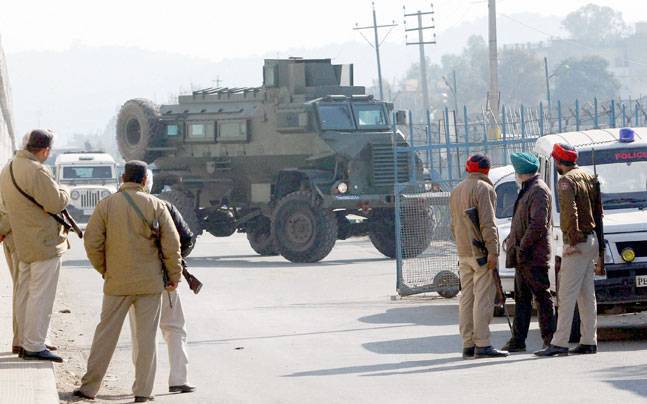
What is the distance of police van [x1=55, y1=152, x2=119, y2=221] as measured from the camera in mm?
43969

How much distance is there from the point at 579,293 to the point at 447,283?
19.3ft

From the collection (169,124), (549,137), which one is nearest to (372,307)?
(549,137)

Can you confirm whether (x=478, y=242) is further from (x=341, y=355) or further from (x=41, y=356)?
(x=41, y=356)

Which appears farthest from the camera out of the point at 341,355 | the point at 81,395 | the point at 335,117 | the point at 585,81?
the point at 585,81

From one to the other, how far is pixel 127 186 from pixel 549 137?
5.47 metres

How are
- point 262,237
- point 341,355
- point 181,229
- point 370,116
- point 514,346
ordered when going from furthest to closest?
point 262,237 → point 370,116 → point 341,355 → point 514,346 → point 181,229

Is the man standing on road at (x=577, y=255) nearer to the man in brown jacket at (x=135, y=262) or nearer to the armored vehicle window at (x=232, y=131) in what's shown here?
the man in brown jacket at (x=135, y=262)

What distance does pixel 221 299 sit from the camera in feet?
64.3

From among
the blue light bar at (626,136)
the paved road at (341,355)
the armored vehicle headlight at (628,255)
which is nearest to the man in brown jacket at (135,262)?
the paved road at (341,355)

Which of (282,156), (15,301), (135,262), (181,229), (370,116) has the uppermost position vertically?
(370,116)

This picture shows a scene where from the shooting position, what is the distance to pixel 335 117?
28.4m

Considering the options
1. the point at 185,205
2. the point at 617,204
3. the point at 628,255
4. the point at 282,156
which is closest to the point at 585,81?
the point at 185,205

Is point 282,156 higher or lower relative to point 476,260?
higher

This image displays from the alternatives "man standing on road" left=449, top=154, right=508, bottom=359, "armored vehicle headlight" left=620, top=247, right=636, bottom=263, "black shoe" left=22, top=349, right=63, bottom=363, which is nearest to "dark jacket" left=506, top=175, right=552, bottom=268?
"man standing on road" left=449, top=154, right=508, bottom=359
